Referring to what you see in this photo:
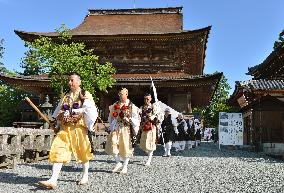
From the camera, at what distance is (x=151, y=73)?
17859 mm

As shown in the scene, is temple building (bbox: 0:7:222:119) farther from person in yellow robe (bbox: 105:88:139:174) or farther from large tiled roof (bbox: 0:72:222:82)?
person in yellow robe (bbox: 105:88:139:174)

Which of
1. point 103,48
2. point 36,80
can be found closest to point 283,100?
point 103,48

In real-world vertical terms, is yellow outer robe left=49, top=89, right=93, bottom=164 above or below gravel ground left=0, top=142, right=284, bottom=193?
above

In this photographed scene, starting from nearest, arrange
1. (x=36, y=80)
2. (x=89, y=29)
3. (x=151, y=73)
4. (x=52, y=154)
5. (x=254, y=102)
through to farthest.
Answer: (x=52, y=154)
(x=254, y=102)
(x=36, y=80)
(x=151, y=73)
(x=89, y=29)

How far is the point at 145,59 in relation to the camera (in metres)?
18.3

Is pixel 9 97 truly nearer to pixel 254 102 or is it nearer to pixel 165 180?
pixel 254 102

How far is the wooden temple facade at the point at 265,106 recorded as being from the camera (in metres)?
12.9

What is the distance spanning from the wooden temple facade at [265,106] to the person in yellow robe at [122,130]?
289 inches

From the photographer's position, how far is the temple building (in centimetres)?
1639

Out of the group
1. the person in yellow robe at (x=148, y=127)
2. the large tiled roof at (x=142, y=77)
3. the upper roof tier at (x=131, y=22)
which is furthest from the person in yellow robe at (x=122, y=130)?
the upper roof tier at (x=131, y=22)

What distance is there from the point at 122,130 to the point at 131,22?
15.7 meters

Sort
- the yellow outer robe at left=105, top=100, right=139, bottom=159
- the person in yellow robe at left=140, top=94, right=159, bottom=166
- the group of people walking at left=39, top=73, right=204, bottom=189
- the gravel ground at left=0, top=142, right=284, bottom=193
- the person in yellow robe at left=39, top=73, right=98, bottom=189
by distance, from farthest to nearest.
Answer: the person in yellow robe at left=140, top=94, right=159, bottom=166
the yellow outer robe at left=105, top=100, right=139, bottom=159
the person in yellow robe at left=39, top=73, right=98, bottom=189
the group of people walking at left=39, top=73, right=204, bottom=189
the gravel ground at left=0, top=142, right=284, bottom=193

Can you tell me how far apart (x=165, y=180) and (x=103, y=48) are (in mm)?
13585

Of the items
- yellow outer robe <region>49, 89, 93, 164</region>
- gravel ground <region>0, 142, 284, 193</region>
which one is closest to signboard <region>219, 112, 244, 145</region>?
gravel ground <region>0, 142, 284, 193</region>
